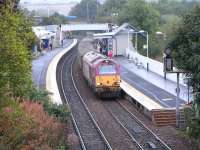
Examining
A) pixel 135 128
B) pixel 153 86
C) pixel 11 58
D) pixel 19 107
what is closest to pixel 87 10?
pixel 153 86

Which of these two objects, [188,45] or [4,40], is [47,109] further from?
[188,45]

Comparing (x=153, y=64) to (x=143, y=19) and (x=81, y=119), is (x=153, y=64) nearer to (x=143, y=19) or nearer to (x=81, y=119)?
(x=81, y=119)

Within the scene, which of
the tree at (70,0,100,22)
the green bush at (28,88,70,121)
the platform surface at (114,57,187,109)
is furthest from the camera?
the tree at (70,0,100,22)

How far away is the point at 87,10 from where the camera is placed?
147m

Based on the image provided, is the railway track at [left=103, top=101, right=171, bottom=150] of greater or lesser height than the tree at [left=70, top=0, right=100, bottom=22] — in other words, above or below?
below

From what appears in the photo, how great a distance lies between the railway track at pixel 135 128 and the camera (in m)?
22.0

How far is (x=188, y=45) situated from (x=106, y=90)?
1488 centimetres

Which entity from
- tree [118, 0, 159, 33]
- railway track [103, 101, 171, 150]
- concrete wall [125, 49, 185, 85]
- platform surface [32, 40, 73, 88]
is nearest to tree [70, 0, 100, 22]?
tree [118, 0, 159, 33]

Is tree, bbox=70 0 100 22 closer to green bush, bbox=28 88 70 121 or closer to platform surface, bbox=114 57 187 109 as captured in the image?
platform surface, bbox=114 57 187 109

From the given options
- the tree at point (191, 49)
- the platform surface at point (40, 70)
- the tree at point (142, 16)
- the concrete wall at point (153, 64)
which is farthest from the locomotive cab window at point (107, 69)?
the tree at point (142, 16)

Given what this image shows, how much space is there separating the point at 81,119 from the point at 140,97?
4499 mm

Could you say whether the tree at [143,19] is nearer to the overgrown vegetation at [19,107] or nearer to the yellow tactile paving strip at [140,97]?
the yellow tactile paving strip at [140,97]

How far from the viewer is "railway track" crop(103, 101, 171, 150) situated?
22.0m

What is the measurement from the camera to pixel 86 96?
36625mm
